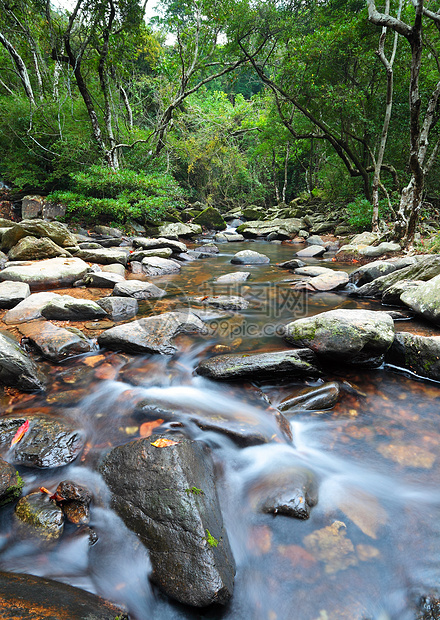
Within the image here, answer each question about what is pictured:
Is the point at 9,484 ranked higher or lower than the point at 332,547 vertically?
higher

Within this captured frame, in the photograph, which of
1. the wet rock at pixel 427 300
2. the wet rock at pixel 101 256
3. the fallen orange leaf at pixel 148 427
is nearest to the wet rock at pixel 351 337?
the wet rock at pixel 427 300

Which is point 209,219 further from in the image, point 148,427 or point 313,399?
point 148,427

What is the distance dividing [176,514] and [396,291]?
15.7 ft

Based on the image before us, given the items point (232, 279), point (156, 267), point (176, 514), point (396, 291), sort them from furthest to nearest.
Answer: point (156, 267)
point (232, 279)
point (396, 291)
point (176, 514)

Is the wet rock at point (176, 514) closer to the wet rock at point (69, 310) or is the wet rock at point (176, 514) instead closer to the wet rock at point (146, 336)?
the wet rock at point (146, 336)

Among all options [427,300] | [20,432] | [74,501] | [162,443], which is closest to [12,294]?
[20,432]

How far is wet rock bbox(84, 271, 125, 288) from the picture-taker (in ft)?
19.2

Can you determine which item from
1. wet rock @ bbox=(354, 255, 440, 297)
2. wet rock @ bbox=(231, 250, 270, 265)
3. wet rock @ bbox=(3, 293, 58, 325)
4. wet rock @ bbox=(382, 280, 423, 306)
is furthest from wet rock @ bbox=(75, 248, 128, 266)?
wet rock @ bbox=(382, 280, 423, 306)

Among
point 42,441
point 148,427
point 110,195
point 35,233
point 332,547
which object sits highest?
point 110,195

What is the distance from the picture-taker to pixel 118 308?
462cm

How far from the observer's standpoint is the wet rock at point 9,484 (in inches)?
67.5

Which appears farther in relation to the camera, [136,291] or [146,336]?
[136,291]

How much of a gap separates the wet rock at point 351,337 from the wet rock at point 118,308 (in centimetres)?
269

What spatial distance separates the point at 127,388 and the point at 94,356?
0.75m
